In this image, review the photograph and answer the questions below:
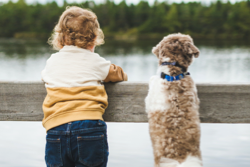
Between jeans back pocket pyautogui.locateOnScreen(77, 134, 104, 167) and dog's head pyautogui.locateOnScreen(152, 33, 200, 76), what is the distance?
0.70 m

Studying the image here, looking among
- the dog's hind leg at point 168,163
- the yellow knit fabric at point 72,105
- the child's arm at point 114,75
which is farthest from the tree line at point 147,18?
the dog's hind leg at point 168,163

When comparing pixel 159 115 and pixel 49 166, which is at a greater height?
pixel 159 115

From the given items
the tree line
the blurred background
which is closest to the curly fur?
the blurred background

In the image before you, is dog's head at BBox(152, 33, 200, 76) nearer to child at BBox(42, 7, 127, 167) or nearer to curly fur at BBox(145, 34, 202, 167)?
curly fur at BBox(145, 34, 202, 167)

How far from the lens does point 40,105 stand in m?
2.39

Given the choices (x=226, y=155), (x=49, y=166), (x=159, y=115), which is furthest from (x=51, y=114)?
(x=226, y=155)

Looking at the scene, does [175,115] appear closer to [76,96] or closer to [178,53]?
[178,53]

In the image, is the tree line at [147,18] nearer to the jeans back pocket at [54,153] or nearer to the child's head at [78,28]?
the child's head at [78,28]

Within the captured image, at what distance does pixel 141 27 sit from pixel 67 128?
3528 inches

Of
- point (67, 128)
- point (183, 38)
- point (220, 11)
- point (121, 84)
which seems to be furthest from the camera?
point (220, 11)

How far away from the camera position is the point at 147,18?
93.6 metres

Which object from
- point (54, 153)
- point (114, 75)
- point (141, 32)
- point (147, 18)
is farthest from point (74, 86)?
point (147, 18)

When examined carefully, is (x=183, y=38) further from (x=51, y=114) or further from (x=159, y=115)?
(x=51, y=114)

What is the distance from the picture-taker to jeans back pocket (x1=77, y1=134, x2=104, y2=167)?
1.93 meters
